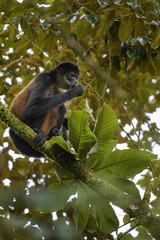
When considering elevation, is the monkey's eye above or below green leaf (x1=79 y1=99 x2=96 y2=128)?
above

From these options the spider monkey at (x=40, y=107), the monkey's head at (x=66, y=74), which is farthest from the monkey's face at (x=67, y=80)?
the spider monkey at (x=40, y=107)

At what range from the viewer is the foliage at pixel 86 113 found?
6.66 ft

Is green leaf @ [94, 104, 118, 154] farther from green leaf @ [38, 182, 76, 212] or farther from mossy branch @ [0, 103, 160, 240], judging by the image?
green leaf @ [38, 182, 76, 212]

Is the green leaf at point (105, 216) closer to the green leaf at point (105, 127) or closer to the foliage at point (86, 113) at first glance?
the foliage at point (86, 113)

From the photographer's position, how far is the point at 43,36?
3.72 m

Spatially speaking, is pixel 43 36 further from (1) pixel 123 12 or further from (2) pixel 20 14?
(1) pixel 123 12

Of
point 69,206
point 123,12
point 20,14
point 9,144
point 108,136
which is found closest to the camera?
point 108,136

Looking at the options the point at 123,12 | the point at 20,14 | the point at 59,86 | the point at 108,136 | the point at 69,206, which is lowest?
the point at 69,206

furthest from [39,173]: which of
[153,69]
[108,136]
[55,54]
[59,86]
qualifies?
[108,136]

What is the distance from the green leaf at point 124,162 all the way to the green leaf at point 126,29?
1302 millimetres

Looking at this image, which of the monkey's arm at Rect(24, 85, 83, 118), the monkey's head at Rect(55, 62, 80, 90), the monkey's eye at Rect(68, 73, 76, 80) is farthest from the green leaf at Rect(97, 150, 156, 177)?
the monkey's eye at Rect(68, 73, 76, 80)

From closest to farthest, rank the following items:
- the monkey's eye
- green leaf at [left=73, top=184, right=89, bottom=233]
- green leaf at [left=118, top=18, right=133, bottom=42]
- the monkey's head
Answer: green leaf at [left=73, top=184, right=89, bottom=233] → green leaf at [left=118, top=18, right=133, bottom=42] → the monkey's head → the monkey's eye

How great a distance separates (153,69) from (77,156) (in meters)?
2.05

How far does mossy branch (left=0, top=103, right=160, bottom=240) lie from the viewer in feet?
6.12
